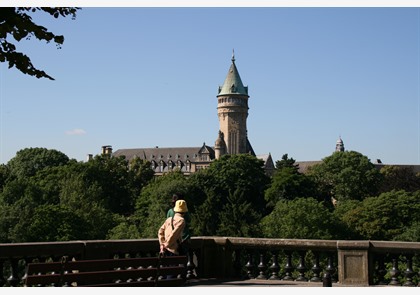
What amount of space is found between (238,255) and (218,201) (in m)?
76.9

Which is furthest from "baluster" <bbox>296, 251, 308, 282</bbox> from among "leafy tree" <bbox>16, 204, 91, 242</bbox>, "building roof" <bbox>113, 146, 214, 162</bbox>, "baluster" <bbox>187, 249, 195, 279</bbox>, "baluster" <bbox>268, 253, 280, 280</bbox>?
"building roof" <bbox>113, 146, 214, 162</bbox>

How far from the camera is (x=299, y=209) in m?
69.0

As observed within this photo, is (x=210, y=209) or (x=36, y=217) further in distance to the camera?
(x=210, y=209)

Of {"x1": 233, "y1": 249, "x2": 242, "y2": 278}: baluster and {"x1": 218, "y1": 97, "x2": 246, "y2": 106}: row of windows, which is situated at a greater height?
{"x1": 218, "y1": 97, "x2": 246, "y2": 106}: row of windows

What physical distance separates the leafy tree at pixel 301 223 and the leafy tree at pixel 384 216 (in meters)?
4.70

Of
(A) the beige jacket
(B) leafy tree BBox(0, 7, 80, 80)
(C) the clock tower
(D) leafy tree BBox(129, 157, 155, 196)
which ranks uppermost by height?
→ (C) the clock tower

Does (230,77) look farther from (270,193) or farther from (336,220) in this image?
(336,220)

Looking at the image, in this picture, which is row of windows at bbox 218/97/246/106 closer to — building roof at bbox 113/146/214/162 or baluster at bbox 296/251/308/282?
building roof at bbox 113/146/214/162

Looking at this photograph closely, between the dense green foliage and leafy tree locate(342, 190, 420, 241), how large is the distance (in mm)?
97

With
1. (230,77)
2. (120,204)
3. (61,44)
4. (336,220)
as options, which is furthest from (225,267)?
(230,77)

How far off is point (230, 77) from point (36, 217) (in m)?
116

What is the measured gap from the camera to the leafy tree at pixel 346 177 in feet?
371

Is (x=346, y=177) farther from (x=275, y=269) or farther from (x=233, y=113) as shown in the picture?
(x=275, y=269)

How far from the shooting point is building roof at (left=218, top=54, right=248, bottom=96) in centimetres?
17562
